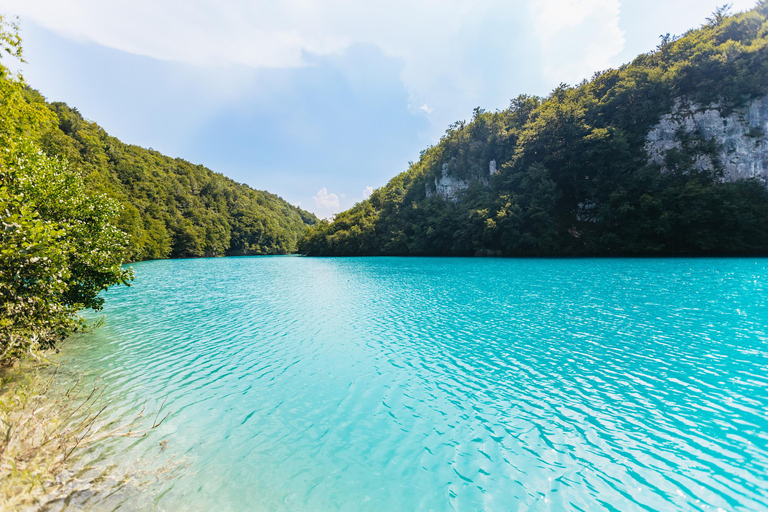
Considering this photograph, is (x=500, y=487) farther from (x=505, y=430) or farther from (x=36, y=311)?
(x=36, y=311)

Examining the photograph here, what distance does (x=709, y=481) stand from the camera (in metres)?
4.50

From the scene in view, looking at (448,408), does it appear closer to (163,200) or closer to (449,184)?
(449,184)

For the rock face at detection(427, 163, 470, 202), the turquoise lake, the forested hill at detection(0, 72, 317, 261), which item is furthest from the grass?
the rock face at detection(427, 163, 470, 202)

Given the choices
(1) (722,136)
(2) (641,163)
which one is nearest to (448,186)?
(2) (641,163)

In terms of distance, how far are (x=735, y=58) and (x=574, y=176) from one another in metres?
24.6

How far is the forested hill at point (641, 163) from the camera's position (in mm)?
40406

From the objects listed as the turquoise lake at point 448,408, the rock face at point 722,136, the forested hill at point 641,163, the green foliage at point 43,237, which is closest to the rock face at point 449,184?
the forested hill at point 641,163

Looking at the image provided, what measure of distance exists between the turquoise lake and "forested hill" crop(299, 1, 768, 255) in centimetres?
3504

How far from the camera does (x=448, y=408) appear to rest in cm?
698

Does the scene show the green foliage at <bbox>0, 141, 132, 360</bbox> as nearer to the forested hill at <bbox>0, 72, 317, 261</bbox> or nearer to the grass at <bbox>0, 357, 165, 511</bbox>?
the grass at <bbox>0, 357, 165, 511</bbox>

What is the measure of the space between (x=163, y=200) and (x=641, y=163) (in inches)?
4453

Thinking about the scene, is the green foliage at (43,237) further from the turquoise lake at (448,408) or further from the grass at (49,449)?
the turquoise lake at (448,408)

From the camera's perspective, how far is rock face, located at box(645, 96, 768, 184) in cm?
4088

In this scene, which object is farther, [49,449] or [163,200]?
[163,200]
